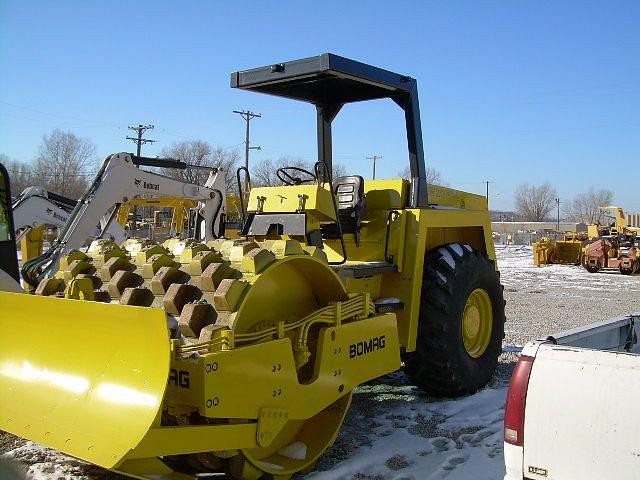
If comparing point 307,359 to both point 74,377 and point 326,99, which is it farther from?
point 326,99

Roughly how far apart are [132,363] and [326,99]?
3636mm

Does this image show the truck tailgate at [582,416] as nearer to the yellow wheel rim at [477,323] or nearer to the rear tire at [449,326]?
the rear tire at [449,326]

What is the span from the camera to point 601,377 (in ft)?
7.77

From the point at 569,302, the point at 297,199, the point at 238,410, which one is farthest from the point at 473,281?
the point at 569,302

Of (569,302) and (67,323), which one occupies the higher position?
(67,323)

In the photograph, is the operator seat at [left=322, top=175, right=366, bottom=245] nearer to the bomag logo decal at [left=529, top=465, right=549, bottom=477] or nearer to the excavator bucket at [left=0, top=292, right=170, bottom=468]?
the excavator bucket at [left=0, top=292, right=170, bottom=468]

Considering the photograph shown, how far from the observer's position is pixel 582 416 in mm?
2371

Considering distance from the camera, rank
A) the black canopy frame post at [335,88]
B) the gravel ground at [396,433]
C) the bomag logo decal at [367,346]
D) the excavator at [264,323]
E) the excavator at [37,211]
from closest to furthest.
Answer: the excavator at [264,323], the gravel ground at [396,433], the bomag logo decal at [367,346], the black canopy frame post at [335,88], the excavator at [37,211]

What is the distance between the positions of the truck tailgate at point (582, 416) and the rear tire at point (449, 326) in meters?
2.65

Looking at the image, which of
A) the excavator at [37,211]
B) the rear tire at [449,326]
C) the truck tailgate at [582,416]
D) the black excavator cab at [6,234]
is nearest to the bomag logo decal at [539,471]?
the truck tailgate at [582,416]

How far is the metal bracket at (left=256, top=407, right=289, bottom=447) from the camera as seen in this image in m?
3.44

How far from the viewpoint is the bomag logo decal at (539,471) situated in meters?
2.45

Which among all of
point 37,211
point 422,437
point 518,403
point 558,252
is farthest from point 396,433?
point 558,252

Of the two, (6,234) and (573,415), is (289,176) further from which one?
(573,415)
